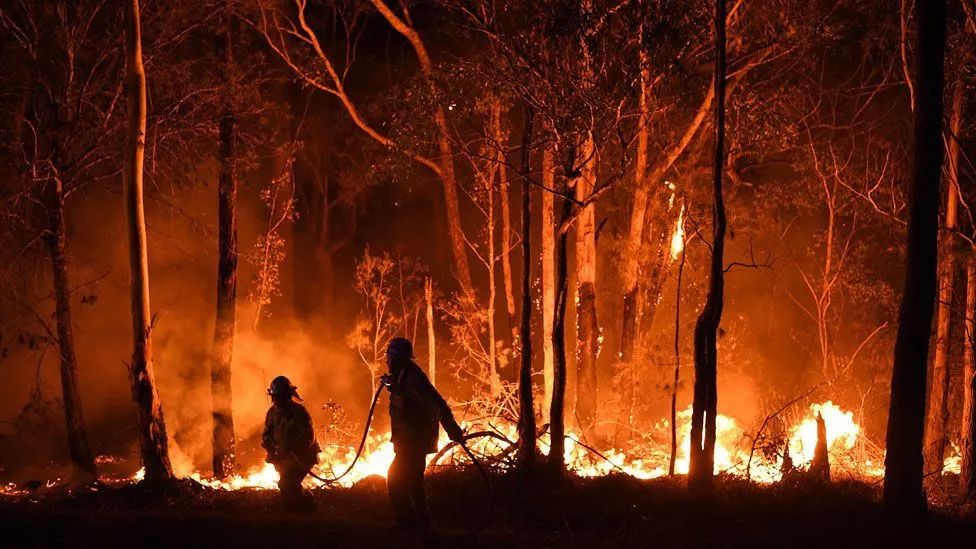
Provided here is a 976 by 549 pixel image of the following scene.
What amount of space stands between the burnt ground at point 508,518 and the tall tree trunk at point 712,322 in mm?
A: 610

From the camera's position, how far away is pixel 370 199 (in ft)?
120

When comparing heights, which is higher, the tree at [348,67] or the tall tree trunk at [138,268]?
the tree at [348,67]

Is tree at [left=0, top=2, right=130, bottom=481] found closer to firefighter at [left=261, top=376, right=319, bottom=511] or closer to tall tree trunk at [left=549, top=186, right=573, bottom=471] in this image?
firefighter at [left=261, top=376, right=319, bottom=511]

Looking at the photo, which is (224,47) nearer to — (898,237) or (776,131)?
→ (776,131)

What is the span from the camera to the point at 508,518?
33.0 feet

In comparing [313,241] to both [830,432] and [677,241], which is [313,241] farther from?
[830,432]

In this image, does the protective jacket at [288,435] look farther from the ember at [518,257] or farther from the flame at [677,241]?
the flame at [677,241]

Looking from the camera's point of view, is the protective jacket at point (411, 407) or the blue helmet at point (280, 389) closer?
the protective jacket at point (411, 407)

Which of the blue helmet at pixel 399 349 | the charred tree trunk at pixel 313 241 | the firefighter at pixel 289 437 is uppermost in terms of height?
the charred tree trunk at pixel 313 241

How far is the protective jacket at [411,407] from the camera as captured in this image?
831 cm

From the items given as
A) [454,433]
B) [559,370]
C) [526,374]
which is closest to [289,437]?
[454,433]

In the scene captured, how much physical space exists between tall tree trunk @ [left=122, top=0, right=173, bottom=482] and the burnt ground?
1.07 metres

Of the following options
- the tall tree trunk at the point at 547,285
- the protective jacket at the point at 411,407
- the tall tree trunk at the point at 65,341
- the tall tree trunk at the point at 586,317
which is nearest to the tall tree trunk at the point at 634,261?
the tall tree trunk at the point at 586,317

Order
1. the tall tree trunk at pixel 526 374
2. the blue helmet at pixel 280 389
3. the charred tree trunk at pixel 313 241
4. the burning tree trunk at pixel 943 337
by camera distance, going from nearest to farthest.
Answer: the blue helmet at pixel 280 389
the tall tree trunk at pixel 526 374
the burning tree trunk at pixel 943 337
the charred tree trunk at pixel 313 241
